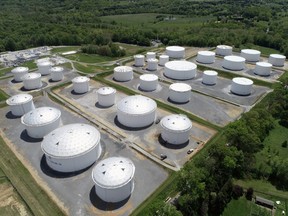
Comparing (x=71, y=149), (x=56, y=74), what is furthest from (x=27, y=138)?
(x=56, y=74)

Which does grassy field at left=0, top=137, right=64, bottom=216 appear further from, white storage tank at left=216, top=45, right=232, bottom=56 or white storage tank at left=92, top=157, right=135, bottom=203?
white storage tank at left=216, top=45, right=232, bottom=56

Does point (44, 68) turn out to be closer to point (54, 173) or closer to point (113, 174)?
point (54, 173)

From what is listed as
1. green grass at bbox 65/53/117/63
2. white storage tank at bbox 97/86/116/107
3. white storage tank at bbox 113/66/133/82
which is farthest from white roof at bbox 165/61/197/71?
green grass at bbox 65/53/117/63

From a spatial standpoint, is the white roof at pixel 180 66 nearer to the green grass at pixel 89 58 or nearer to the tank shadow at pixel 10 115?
the green grass at pixel 89 58

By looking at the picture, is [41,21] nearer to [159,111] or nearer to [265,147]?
[159,111]

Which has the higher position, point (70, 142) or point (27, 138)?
point (70, 142)

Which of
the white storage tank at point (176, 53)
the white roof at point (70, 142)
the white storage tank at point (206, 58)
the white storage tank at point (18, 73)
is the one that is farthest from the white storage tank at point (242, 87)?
the white storage tank at point (18, 73)
